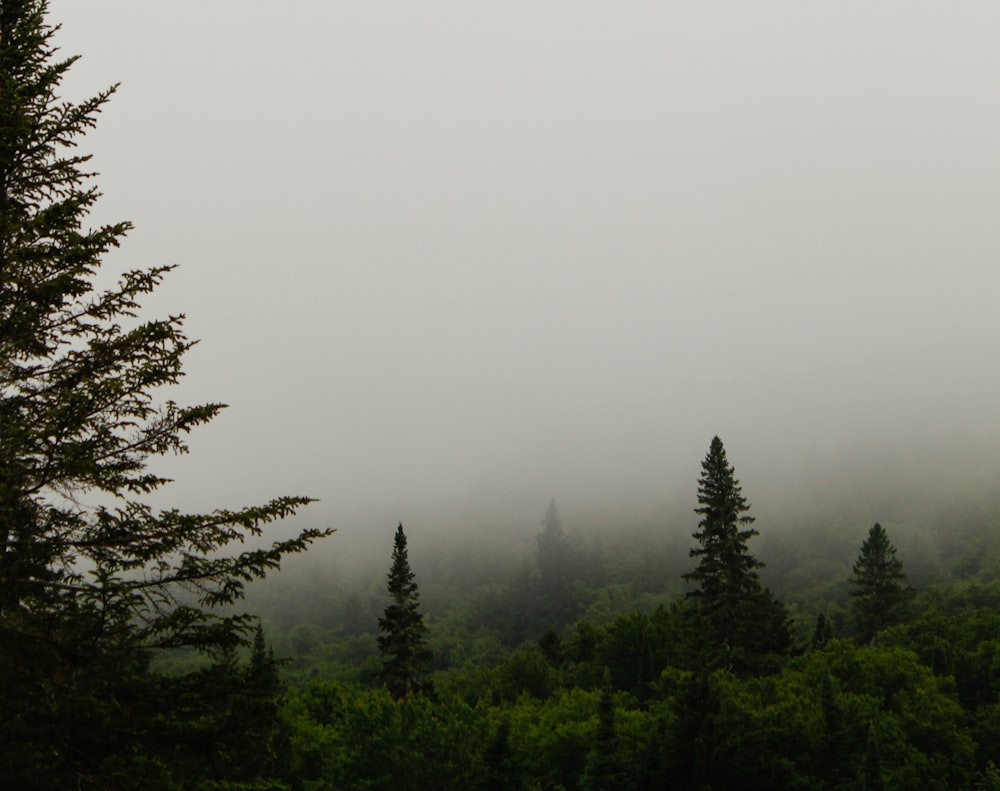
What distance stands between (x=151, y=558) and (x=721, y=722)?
168 ft

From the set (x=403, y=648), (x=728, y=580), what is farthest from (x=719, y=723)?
(x=403, y=648)

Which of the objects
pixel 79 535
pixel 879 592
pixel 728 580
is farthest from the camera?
pixel 879 592

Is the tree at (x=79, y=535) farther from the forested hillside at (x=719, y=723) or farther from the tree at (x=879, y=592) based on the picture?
the tree at (x=879, y=592)

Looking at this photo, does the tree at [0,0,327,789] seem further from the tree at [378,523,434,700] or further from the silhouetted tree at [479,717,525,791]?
the tree at [378,523,434,700]

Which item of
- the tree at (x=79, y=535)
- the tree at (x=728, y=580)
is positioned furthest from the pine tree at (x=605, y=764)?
the tree at (x=79, y=535)

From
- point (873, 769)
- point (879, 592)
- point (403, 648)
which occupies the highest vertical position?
point (879, 592)

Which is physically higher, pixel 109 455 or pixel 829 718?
pixel 109 455

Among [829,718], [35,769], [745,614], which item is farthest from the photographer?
[745,614]

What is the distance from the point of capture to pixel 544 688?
89.4 meters

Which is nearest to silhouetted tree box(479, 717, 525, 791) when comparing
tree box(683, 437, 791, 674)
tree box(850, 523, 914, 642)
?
tree box(683, 437, 791, 674)

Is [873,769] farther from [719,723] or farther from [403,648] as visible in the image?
[403,648]

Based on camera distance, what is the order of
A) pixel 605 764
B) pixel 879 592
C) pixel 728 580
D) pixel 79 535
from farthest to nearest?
pixel 879 592
pixel 728 580
pixel 605 764
pixel 79 535

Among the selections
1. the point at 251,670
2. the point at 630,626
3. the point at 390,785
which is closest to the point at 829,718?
the point at 390,785

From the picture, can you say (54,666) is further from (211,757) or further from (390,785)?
(390,785)
